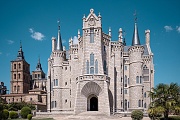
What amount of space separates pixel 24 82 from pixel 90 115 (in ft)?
181

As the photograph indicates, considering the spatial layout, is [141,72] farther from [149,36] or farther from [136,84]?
[149,36]

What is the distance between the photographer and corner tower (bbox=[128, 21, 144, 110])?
4975cm

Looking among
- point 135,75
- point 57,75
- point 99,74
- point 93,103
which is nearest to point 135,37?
point 135,75

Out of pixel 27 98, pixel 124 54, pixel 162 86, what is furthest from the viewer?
pixel 27 98

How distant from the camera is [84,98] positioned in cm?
4544

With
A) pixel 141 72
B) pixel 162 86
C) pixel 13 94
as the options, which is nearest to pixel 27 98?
pixel 13 94

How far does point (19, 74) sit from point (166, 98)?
6801 cm

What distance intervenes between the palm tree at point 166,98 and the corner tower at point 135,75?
15.7 meters

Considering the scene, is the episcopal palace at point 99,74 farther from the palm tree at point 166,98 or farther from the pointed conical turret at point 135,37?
the palm tree at point 166,98

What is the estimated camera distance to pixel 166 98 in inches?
1307

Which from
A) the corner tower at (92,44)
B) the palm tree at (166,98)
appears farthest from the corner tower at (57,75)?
the palm tree at (166,98)

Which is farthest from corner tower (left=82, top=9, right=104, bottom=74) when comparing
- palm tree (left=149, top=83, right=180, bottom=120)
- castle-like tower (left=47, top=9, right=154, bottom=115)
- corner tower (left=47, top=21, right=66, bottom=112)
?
palm tree (left=149, top=83, right=180, bottom=120)

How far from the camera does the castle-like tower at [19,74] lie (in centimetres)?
8950

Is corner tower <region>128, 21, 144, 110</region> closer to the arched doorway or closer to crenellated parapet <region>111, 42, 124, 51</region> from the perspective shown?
crenellated parapet <region>111, 42, 124, 51</region>
